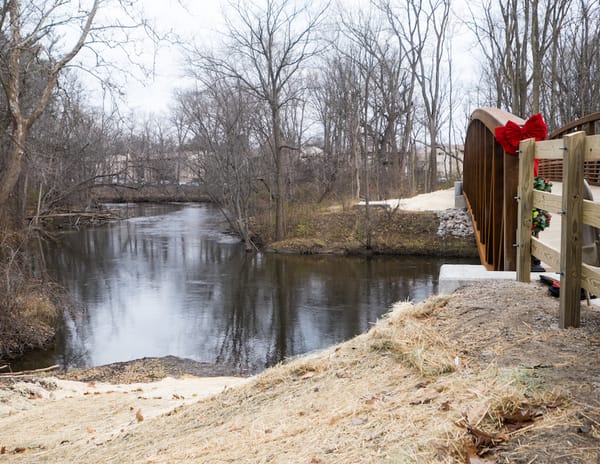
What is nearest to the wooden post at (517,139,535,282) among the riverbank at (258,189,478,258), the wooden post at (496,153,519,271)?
the wooden post at (496,153,519,271)

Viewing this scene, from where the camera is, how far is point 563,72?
3519 centimetres

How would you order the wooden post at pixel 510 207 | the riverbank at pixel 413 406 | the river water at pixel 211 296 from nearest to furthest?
the riverbank at pixel 413 406 < the wooden post at pixel 510 207 < the river water at pixel 211 296

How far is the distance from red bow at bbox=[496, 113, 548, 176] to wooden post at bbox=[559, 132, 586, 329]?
2.61m

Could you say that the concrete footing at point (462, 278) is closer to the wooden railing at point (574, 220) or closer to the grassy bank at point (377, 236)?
the wooden railing at point (574, 220)

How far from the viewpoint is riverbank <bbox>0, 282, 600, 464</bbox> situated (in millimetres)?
3027

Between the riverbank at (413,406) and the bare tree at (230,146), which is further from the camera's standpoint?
the bare tree at (230,146)

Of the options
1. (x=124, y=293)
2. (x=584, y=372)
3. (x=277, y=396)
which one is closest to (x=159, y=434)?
(x=277, y=396)

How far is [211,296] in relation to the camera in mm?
22656

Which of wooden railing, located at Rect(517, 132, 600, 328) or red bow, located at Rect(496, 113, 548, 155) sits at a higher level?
red bow, located at Rect(496, 113, 548, 155)

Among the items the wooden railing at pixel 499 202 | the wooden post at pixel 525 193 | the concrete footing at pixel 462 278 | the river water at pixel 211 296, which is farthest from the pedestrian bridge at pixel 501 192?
the river water at pixel 211 296

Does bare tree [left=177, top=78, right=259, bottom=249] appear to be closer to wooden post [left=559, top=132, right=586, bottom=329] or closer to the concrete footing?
the concrete footing

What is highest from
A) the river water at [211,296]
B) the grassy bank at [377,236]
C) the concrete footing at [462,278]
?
the concrete footing at [462,278]

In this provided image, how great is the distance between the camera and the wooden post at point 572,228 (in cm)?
439

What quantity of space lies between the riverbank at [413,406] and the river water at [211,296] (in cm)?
980
